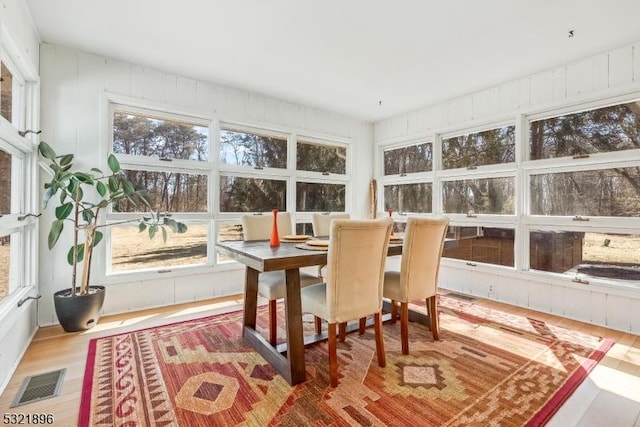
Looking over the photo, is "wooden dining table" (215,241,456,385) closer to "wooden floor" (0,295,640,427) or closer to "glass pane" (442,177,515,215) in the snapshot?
"wooden floor" (0,295,640,427)

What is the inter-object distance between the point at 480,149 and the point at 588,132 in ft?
3.47

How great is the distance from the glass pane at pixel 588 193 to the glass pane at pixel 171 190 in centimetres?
377

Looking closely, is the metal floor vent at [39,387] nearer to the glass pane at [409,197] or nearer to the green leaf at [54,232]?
the green leaf at [54,232]

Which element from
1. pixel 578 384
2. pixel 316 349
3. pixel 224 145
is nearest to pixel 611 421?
pixel 578 384

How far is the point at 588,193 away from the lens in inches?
121

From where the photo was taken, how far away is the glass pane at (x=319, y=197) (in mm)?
4566

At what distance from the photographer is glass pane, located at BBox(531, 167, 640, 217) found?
284 cm

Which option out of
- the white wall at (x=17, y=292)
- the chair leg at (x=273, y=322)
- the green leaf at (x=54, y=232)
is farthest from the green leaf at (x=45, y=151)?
the chair leg at (x=273, y=322)

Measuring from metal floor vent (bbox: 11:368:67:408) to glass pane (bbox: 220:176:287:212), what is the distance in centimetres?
220

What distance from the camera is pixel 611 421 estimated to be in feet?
5.26

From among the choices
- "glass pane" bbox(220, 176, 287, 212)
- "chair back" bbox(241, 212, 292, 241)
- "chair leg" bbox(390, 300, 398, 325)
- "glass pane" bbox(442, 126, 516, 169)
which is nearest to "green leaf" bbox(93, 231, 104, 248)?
"chair back" bbox(241, 212, 292, 241)

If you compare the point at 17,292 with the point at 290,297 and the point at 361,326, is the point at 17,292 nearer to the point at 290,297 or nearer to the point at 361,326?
the point at 290,297

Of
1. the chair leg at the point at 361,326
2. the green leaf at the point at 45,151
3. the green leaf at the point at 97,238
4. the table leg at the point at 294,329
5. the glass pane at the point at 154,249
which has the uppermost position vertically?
the green leaf at the point at 45,151

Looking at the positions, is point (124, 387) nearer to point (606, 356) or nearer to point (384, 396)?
point (384, 396)
